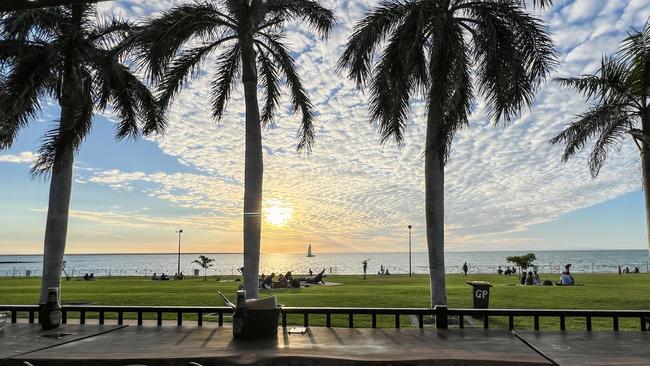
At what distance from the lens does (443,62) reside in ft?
40.6

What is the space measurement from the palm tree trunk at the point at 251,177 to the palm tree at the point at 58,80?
286cm

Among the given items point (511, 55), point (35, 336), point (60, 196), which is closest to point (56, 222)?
point (60, 196)

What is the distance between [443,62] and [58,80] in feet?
34.3

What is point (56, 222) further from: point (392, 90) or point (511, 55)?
point (511, 55)

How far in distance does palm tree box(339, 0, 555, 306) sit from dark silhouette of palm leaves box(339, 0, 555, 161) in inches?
0.8

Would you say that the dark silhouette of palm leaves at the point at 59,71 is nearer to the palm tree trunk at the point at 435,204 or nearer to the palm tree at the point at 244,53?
the palm tree at the point at 244,53

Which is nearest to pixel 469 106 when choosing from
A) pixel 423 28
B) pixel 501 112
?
pixel 501 112

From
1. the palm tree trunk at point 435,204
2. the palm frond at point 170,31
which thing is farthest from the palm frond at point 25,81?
the palm tree trunk at point 435,204

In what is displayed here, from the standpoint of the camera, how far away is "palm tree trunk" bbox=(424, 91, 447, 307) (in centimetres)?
1247

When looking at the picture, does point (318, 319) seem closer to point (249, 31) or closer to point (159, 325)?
point (159, 325)

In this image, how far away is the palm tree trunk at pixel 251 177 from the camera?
12555 millimetres

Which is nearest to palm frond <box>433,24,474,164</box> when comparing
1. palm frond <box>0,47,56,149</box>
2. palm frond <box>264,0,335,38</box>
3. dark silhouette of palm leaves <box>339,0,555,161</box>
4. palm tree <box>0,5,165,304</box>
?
dark silhouette of palm leaves <box>339,0,555,161</box>

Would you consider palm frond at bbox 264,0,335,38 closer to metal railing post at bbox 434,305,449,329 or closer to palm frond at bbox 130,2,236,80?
palm frond at bbox 130,2,236,80

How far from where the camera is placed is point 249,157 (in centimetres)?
1295
